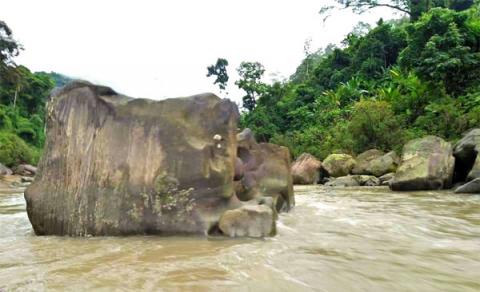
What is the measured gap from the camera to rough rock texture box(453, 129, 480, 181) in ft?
28.0

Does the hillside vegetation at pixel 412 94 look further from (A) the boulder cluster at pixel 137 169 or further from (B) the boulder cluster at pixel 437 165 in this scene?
(A) the boulder cluster at pixel 137 169

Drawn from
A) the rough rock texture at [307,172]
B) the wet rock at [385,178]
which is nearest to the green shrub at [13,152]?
the rough rock texture at [307,172]

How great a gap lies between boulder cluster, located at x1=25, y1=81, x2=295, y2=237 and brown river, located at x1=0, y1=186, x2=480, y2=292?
23cm

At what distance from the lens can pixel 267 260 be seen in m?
2.72

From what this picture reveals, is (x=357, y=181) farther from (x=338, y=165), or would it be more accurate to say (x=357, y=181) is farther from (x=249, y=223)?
(x=249, y=223)

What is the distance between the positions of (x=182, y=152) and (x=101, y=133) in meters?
0.83

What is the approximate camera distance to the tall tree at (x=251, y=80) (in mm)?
31188

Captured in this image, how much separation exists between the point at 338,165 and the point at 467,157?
5.42m

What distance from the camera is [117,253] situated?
299 cm

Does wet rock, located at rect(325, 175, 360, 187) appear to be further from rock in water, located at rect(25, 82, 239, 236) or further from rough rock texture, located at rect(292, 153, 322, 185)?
rock in water, located at rect(25, 82, 239, 236)

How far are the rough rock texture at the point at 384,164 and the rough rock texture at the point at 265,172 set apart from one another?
7.14 metres

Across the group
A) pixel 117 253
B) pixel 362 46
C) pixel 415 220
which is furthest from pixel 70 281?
pixel 362 46

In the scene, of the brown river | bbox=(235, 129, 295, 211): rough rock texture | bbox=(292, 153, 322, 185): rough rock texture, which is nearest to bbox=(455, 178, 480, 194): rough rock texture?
the brown river

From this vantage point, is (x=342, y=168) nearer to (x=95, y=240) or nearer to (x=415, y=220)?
(x=415, y=220)
